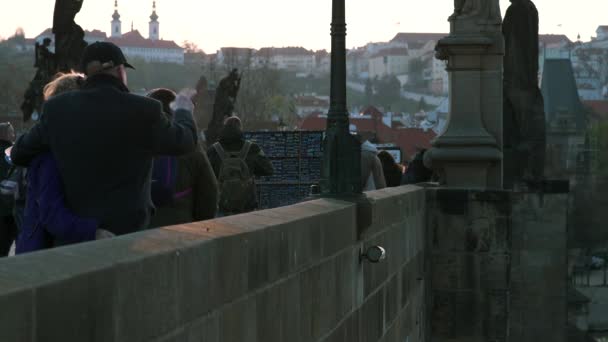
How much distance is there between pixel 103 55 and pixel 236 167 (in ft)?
20.0

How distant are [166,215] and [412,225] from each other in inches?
242

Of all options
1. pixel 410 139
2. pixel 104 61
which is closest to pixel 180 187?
pixel 104 61

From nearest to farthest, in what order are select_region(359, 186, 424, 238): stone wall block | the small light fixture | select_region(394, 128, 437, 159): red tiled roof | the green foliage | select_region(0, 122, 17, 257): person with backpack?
the small light fixture
select_region(359, 186, 424, 238): stone wall block
select_region(0, 122, 17, 257): person with backpack
select_region(394, 128, 437, 159): red tiled roof
the green foliage

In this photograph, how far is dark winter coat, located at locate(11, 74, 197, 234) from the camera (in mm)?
5270


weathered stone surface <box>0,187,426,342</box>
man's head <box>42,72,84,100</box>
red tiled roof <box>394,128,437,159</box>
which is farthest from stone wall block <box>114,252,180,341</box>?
red tiled roof <box>394,128,437,159</box>

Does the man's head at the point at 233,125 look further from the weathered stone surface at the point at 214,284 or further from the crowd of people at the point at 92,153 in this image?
the crowd of people at the point at 92,153

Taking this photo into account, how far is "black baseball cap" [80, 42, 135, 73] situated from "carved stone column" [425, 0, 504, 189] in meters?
10.7

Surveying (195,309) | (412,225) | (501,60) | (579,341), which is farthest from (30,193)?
(579,341)

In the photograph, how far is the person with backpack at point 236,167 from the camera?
38.1 ft

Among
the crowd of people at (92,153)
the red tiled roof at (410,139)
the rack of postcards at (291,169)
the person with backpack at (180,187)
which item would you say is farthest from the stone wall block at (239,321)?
the red tiled roof at (410,139)

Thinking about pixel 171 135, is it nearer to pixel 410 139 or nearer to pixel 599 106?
pixel 410 139

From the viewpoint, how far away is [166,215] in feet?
24.3

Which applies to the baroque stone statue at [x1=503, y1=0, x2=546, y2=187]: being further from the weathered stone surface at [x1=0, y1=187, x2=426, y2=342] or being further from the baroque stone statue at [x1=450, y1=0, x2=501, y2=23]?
the weathered stone surface at [x1=0, y1=187, x2=426, y2=342]

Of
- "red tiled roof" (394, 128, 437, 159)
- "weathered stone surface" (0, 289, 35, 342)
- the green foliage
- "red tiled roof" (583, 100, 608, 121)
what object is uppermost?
"weathered stone surface" (0, 289, 35, 342)
